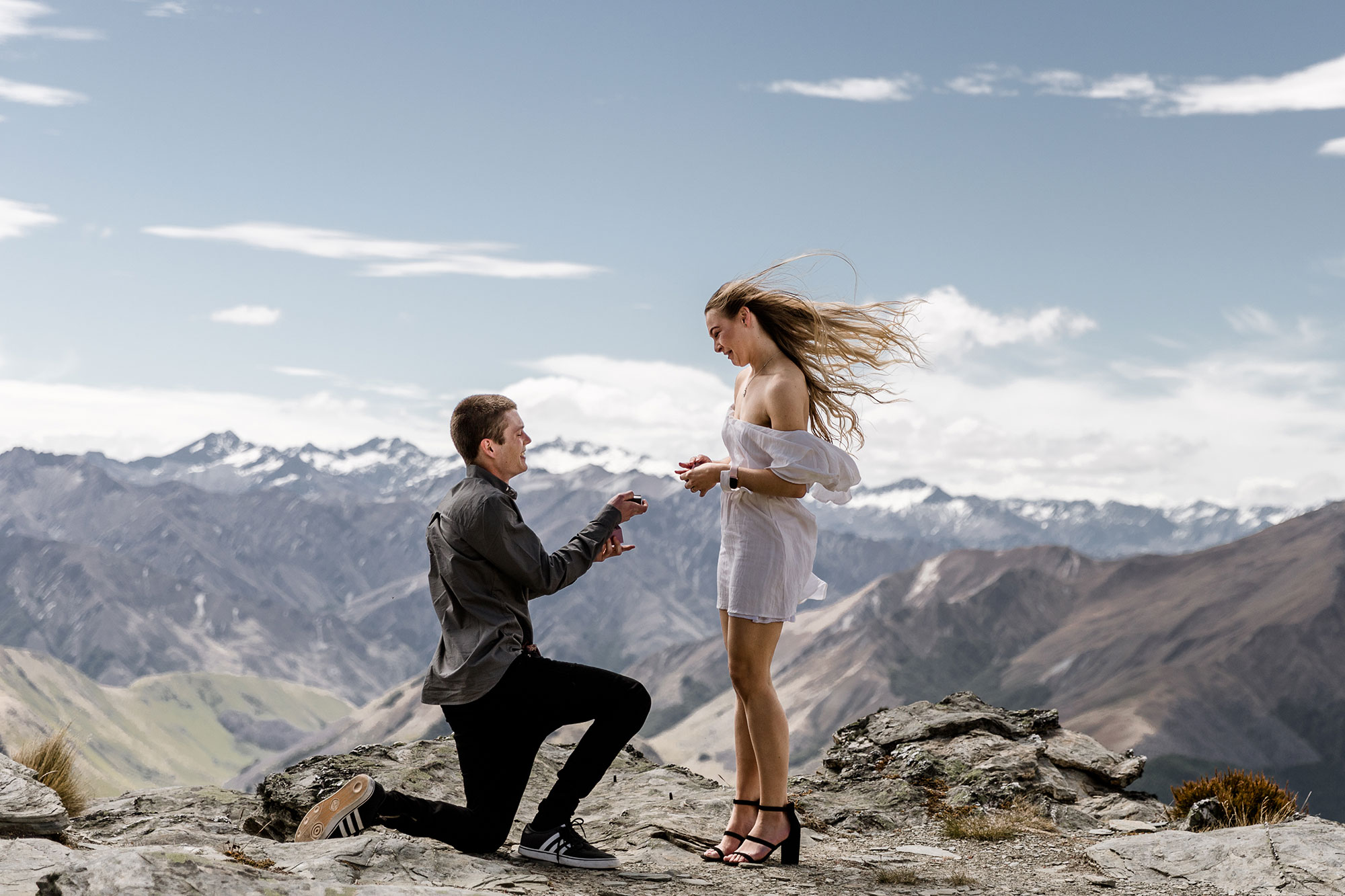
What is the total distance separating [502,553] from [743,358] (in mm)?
2377

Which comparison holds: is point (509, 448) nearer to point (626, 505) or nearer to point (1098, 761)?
point (626, 505)

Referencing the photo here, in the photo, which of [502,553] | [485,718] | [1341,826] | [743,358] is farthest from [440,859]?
[1341,826]

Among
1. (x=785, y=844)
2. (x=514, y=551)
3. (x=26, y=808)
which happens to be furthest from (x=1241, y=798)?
(x=26, y=808)

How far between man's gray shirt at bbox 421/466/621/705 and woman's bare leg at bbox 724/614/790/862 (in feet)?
4.35

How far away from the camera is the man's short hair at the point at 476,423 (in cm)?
721

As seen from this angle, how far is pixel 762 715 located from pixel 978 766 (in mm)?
5116

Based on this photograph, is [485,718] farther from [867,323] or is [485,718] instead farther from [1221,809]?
[1221,809]

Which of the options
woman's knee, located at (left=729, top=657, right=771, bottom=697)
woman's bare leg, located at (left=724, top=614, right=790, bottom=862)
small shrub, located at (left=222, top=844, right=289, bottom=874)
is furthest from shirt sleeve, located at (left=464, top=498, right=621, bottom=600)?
small shrub, located at (left=222, top=844, right=289, bottom=874)

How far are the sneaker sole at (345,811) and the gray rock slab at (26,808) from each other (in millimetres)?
2102

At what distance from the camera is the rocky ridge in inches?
253

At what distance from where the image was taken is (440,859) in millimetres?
7090

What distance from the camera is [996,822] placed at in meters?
10.2

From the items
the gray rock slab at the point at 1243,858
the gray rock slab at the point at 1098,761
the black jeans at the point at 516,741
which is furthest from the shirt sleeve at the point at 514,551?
the gray rock slab at the point at 1098,761

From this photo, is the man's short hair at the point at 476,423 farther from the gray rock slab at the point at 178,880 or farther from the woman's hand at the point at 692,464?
the gray rock slab at the point at 178,880
